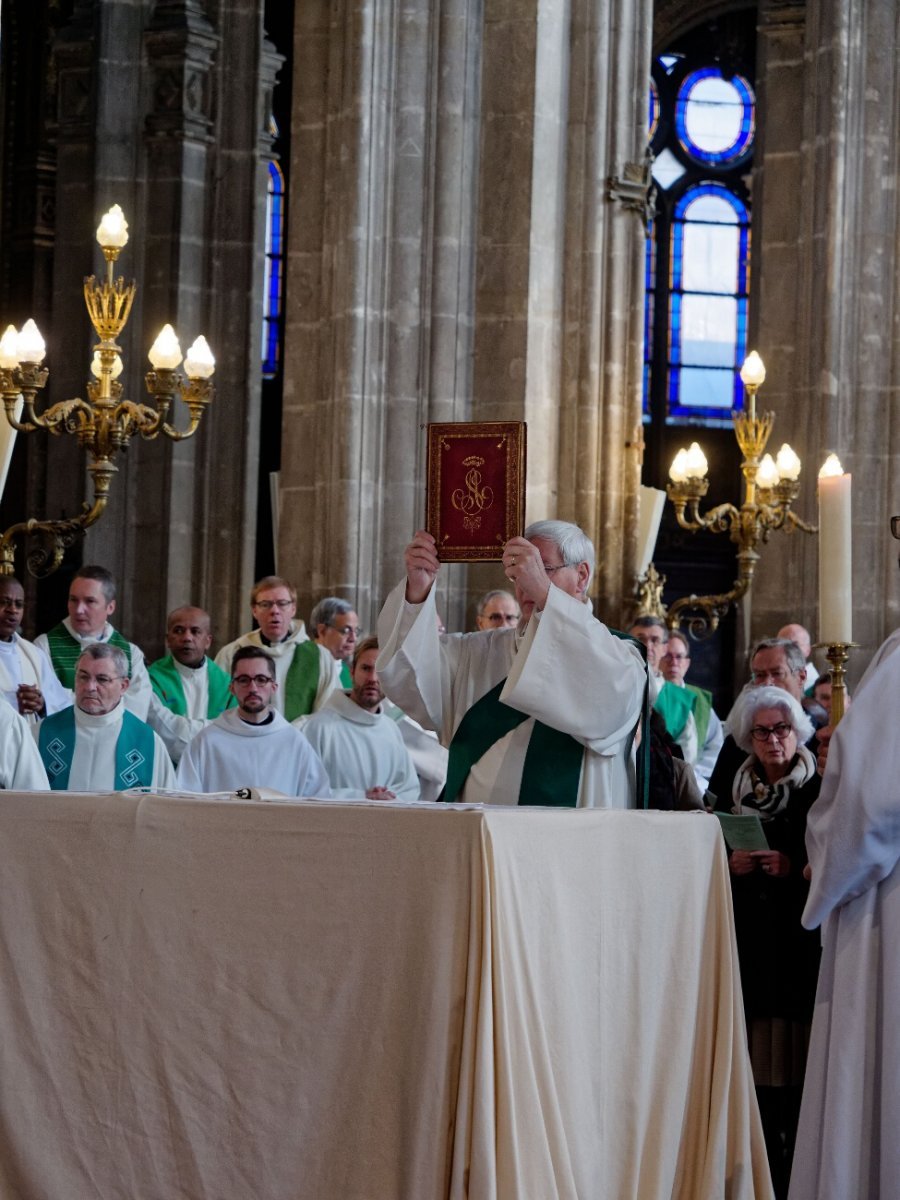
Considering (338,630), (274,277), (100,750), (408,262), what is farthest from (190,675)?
(274,277)

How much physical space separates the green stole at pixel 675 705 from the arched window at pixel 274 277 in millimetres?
12396

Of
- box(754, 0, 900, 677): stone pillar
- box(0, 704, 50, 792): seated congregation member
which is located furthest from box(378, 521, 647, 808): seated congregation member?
box(754, 0, 900, 677): stone pillar

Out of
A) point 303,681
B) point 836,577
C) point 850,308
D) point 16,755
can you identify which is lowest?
point 16,755

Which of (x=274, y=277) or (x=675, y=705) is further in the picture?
(x=274, y=277)

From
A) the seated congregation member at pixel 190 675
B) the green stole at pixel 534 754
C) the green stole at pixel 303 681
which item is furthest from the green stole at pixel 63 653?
the green stole at pixel 534 754

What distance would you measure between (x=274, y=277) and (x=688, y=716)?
1320 centimetres

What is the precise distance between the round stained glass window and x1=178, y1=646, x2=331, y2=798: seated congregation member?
18903 mm

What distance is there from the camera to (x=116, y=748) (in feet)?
24.8

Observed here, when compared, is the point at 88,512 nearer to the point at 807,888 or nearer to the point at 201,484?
the point at 807,888

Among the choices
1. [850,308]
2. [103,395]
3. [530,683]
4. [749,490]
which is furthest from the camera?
[850,308]

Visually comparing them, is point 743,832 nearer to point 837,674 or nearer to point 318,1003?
point 837,674

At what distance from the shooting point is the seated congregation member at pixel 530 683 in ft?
17.2

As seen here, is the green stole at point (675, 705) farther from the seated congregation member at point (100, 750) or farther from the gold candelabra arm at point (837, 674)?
the gold candelabra arm at point (837, 674)

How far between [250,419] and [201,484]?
0.67m
